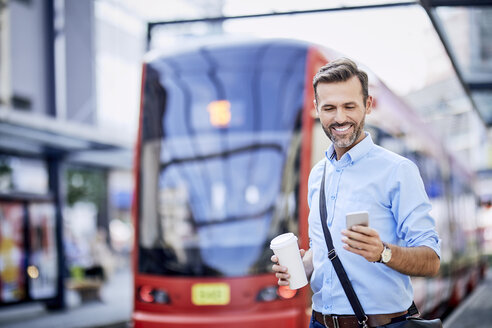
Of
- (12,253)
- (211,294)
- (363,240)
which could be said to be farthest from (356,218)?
(12,253)

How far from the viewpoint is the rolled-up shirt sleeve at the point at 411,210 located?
206 cm

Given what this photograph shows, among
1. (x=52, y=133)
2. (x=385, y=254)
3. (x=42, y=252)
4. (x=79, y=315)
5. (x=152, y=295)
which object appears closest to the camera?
(x=385, y=254)

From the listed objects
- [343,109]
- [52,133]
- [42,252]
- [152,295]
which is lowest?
[42,252]

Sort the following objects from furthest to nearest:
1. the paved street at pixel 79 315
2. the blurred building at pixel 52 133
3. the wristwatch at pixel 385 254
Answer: the blurred building at pixel 52 133 < the paved street at pixel 79 315 < the wristwatch at pixel 385 254

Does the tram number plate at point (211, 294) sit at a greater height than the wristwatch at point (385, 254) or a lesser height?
lesser

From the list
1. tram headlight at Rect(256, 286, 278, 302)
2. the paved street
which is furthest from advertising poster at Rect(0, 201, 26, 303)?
tram headlight at Rect(256, 286, 278, 302)

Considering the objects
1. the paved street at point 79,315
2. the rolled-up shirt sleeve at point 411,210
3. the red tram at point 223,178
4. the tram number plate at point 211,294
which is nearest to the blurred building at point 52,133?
the paved street at point 79,315

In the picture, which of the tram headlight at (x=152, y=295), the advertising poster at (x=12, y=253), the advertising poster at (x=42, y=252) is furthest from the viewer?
the advertising poster at (x=42, y=252)

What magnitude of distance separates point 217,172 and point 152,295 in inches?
53.5

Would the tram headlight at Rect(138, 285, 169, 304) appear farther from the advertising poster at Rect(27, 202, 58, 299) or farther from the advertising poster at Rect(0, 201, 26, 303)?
the advertising poster at Rect(27, 202, 58, 299)

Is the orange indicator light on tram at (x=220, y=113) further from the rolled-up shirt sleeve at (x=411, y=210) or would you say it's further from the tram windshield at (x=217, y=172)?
the rolled-up shirt sleeve at (x=411, y=210)

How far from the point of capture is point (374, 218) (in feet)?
7.09

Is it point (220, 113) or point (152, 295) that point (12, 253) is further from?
point (220, 113)

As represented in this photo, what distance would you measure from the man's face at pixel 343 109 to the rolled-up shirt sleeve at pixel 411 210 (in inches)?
7.7
